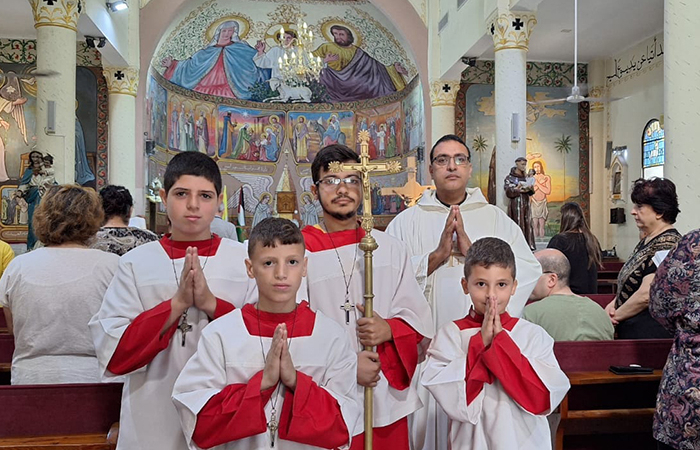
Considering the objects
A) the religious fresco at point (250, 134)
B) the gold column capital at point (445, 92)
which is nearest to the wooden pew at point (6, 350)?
the gold column capital at point (445, 92)

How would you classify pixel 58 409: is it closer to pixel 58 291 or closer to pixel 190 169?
pixel 58 291

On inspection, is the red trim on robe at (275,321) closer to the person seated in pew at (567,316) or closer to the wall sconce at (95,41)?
the person seated in pew at (567,316)

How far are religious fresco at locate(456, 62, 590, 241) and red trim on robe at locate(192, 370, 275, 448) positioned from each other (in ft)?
48.7

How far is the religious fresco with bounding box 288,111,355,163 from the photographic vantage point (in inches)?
852

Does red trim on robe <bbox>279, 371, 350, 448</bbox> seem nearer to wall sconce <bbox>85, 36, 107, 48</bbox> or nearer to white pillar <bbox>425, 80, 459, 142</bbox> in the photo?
wall sconce <bbox>85, 36, 107, 48</bbox>

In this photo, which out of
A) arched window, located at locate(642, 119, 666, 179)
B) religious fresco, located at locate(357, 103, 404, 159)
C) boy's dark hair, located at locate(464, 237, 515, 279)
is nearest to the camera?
boy's dark hair, located at locate(464, 237, 515, 279)

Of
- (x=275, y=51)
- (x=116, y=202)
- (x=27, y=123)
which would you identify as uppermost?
(x=275, y=51)

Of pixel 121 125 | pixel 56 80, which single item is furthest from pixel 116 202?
pixel 121 125

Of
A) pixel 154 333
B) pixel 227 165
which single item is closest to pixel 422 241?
pixel 154 333

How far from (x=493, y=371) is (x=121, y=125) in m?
14.1

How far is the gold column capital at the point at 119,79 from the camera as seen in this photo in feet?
50.1

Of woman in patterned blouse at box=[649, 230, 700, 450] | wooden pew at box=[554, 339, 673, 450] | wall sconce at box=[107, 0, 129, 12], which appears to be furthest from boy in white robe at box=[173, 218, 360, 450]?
wall sconce at box=[107, 0, 129, 12]

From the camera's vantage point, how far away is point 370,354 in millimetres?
2633

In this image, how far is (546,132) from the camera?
17.0 m
